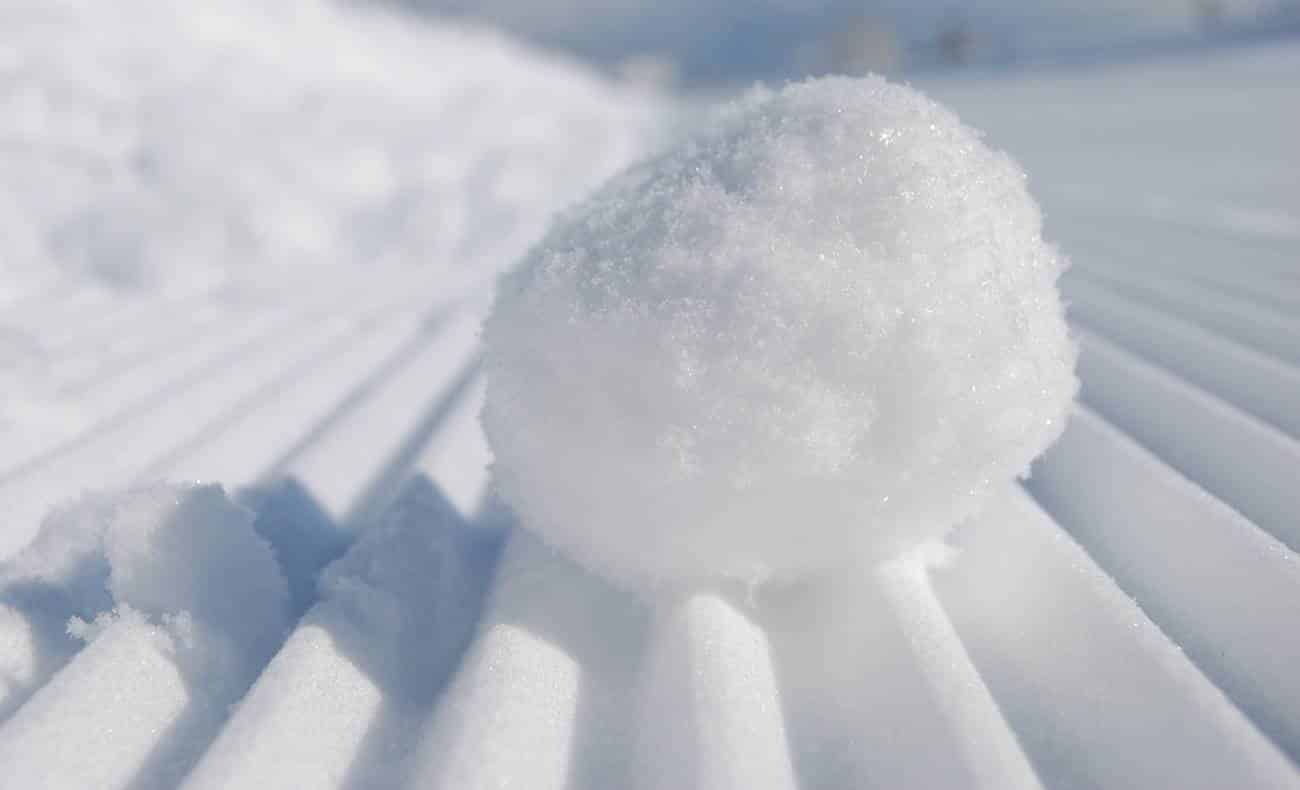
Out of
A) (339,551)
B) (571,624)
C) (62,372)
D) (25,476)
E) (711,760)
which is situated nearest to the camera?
(711,760)

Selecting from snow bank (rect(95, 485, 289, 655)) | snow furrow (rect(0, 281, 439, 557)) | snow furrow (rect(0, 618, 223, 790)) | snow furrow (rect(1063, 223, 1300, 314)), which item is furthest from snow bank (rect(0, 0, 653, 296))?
snow furrow (rect(0, 618, 223, 790))

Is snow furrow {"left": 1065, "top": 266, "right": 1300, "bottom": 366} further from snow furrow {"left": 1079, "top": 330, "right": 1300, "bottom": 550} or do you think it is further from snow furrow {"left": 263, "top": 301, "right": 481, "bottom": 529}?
snow furrow {"left": 263, "top": 301, "right": 481, "bottom": 529}

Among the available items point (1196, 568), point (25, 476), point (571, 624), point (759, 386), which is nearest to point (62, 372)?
point (25, 476)

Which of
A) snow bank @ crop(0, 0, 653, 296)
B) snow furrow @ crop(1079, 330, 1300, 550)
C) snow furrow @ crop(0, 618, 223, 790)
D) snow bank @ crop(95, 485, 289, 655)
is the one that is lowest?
snow furrow @ crop(0, 618, 223, 790)

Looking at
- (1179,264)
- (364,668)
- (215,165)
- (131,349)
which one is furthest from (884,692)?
(215,165)

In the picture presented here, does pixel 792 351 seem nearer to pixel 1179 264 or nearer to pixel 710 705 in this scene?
pixel 710 705

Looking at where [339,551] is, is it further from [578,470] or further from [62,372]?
[62,372]

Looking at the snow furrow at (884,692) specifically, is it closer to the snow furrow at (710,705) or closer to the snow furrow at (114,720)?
the snow furrow at (710,705)
